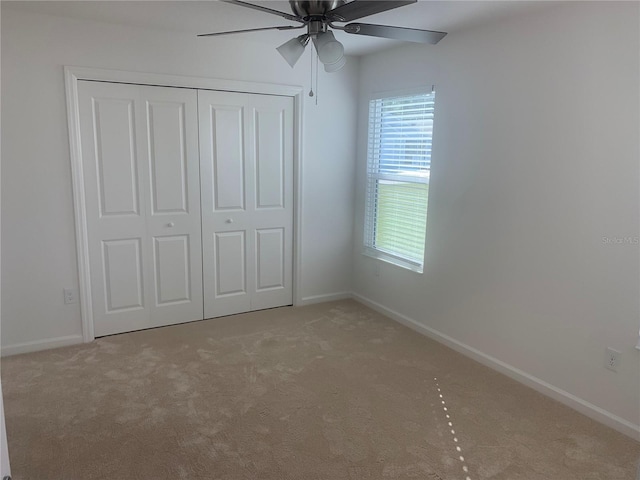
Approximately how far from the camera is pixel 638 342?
252 cm

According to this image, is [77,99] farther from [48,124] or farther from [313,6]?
[313,6]

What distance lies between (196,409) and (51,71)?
2510mm

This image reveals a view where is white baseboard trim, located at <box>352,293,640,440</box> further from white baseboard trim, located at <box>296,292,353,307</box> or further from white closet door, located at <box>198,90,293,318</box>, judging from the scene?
white closet door, located at <box>198,90,293,318</box>

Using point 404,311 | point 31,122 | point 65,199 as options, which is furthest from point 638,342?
point 31,122

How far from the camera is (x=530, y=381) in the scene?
308 cm

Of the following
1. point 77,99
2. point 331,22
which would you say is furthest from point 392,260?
point 77,99

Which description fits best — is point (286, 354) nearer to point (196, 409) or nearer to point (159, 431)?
point (196, 409)

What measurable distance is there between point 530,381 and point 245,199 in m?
2.67

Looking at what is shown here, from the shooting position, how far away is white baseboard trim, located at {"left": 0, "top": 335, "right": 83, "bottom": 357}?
11.1 feet

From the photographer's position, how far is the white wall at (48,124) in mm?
3172

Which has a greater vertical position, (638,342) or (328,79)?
(328,79)

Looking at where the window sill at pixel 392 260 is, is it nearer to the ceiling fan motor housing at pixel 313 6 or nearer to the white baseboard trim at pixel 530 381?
the white baseboard trim at pixel 530 381

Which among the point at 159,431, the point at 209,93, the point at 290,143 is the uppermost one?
the point at 209,93

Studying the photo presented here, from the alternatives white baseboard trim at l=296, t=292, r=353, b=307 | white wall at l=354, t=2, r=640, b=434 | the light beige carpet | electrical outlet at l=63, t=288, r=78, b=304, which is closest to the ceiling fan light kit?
white wall at l=354, t=2, r=640, b=434
